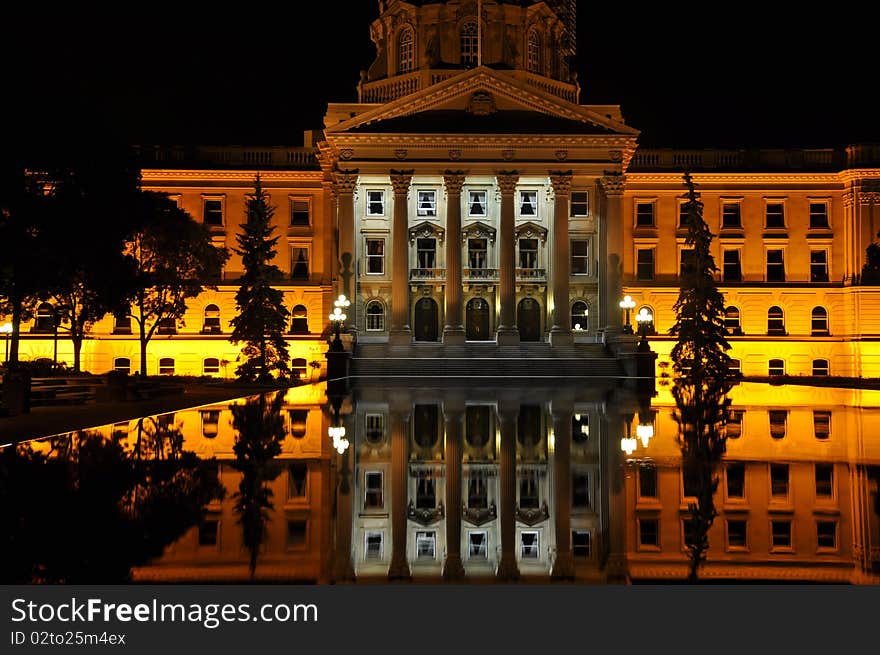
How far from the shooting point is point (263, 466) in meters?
12.8

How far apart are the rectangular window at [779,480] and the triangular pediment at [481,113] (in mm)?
41253

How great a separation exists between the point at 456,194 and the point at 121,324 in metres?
25.6

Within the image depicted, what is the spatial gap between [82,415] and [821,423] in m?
17.6

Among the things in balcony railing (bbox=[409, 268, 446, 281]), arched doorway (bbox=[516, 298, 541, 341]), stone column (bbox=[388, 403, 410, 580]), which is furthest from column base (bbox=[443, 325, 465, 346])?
stone column (bbox=[388, 403, 410, 580])

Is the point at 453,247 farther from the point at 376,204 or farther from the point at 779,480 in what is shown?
the point at 779,480

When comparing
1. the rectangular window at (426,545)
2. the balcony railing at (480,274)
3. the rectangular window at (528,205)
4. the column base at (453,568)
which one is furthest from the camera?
the rectangular window at (528,205)

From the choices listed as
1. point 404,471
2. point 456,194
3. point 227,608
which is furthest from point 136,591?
point 456,194

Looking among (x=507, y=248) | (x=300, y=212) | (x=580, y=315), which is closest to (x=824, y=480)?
(x=507, y=248)

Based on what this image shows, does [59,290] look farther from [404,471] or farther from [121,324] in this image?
[121,324]

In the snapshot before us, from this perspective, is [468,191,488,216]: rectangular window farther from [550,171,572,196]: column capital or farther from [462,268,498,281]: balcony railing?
[550,171,572,196]: column capital

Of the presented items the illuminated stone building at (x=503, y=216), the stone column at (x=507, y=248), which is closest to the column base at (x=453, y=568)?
the illuminated stone building at (x=503, y=216)

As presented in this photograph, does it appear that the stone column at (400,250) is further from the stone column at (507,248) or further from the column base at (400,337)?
the stone column at (507,248)

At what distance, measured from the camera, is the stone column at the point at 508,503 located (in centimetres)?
766

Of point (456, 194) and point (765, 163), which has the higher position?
point (765, 163)
